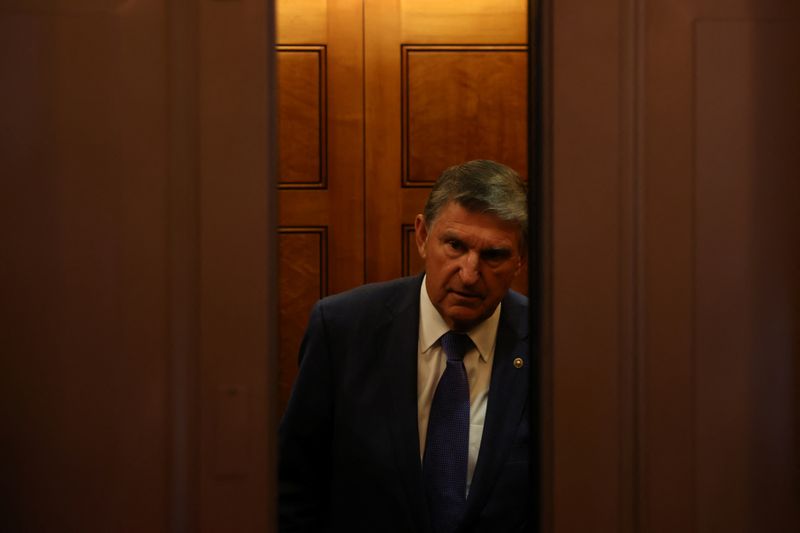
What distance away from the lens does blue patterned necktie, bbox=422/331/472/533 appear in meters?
1.94

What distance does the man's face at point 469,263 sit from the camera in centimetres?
206

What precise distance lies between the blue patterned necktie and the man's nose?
0.17 m

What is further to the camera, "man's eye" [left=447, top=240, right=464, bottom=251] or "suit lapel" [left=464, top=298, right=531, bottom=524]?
"man's eye" [left=447, top=240, right=464, bottom=251]

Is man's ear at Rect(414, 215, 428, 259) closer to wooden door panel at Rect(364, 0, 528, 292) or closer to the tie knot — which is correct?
the tie knot

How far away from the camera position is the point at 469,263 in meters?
2.05

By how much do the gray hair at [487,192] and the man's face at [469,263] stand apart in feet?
0.06
